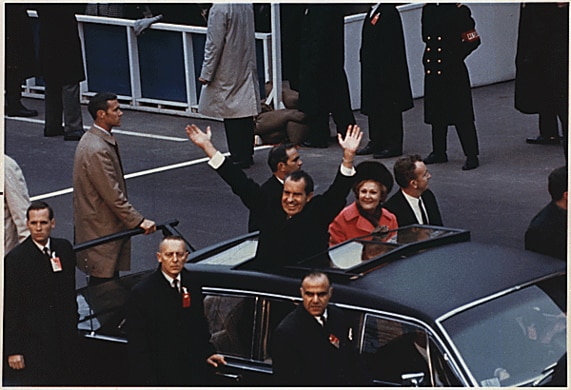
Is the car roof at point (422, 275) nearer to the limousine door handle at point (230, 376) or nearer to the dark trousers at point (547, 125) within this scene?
the limousine door handle at point (230, 376)

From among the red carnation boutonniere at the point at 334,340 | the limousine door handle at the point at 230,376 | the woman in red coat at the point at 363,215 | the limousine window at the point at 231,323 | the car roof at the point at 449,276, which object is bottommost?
the limousine door handle at the point at 230,376

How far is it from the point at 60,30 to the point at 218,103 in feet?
6.19

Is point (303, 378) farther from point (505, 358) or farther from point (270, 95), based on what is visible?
point (270, 95)

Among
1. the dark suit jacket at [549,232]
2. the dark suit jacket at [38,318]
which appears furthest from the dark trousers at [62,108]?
the dark suit jacket at [549,232]

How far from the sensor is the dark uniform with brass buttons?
36.6 feet

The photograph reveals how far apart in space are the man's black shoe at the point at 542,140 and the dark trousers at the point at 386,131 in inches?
50.8

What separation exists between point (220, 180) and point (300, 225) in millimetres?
4644

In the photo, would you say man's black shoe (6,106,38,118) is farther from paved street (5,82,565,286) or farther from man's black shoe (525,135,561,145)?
man's black shoe (525,135,561,145)

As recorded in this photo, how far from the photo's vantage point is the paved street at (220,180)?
10086 millimetres

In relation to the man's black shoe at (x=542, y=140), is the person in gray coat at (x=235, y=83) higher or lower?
higher

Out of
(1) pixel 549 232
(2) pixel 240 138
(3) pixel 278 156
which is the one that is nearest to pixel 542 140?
(2) pixel 240 138

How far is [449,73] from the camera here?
11297mm

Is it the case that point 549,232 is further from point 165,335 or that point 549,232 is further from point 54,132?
point 54,132

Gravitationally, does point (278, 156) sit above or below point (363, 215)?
above
